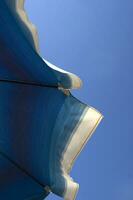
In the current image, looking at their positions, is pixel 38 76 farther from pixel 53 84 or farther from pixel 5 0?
pixel 5 0

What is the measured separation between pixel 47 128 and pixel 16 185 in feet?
2.33

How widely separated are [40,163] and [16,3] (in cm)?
163

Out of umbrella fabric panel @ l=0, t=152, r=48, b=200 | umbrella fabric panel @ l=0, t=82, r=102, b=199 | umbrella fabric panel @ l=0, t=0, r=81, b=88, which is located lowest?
umbrella fabric panel @ l=0, t=152, r=48, b=200

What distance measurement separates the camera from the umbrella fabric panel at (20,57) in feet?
14.5

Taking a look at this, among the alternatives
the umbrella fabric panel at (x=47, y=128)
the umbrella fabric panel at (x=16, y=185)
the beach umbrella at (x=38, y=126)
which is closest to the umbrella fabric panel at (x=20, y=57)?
the beach umbrella at (x=38, y=126)

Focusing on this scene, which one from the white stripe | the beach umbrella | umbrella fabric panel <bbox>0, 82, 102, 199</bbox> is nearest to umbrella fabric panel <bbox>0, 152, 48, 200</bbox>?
the beach umbrella

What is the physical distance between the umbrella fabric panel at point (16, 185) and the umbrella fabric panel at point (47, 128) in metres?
0.12

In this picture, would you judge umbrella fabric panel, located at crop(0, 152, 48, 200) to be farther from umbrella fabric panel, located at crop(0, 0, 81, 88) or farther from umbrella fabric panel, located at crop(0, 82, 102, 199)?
umbrella fabric panel, located at crop(0, 0, 81, 88)

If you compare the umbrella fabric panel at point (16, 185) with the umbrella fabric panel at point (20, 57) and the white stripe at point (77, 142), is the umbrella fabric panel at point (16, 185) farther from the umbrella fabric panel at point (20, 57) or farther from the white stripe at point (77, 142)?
the umbrella fabric panel at point (20, 57)

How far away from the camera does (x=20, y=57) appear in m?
4.65

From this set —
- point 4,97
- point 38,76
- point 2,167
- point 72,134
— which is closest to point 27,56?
point 38,76

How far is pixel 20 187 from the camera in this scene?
5.08 meters

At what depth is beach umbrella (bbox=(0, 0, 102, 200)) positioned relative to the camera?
15.6 feet

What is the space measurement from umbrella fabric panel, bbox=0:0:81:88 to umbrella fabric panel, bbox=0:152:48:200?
37.1 inches
